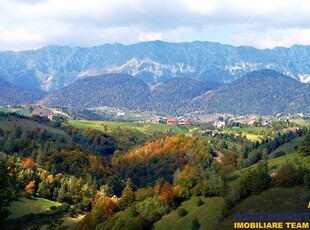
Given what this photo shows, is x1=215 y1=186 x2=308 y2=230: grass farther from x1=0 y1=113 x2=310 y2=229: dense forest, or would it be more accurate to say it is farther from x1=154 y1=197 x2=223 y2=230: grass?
x1=154 y1=197 x2=223 y2=230: grass

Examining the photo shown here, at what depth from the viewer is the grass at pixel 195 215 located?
76375 mm

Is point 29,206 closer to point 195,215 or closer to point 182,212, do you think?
point 182,212

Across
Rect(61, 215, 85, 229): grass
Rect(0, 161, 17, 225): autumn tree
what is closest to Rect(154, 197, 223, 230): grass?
Rect(61, 215, 85, 229): grass

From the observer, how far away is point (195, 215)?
275 ft

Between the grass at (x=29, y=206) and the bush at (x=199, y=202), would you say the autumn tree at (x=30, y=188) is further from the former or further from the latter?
the bush at (x=199, y=202)

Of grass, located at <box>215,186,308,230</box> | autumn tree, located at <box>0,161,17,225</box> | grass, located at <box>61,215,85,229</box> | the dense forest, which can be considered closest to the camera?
autumn tree, located at <box>0,161,17,225</box>

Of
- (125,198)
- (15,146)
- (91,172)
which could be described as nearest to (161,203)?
(125,198)

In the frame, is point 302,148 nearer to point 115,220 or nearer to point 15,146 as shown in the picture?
point 115,220

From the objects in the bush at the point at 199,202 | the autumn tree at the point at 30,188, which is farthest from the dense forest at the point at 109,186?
the bush at the point at 199,202

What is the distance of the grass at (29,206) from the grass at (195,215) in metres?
42.6

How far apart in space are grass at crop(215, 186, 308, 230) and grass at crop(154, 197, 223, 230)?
3.30 meters

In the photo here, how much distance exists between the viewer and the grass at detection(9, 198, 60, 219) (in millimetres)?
114875

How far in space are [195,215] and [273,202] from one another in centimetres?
1696

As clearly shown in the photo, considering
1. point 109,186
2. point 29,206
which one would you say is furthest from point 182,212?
point 109,186
